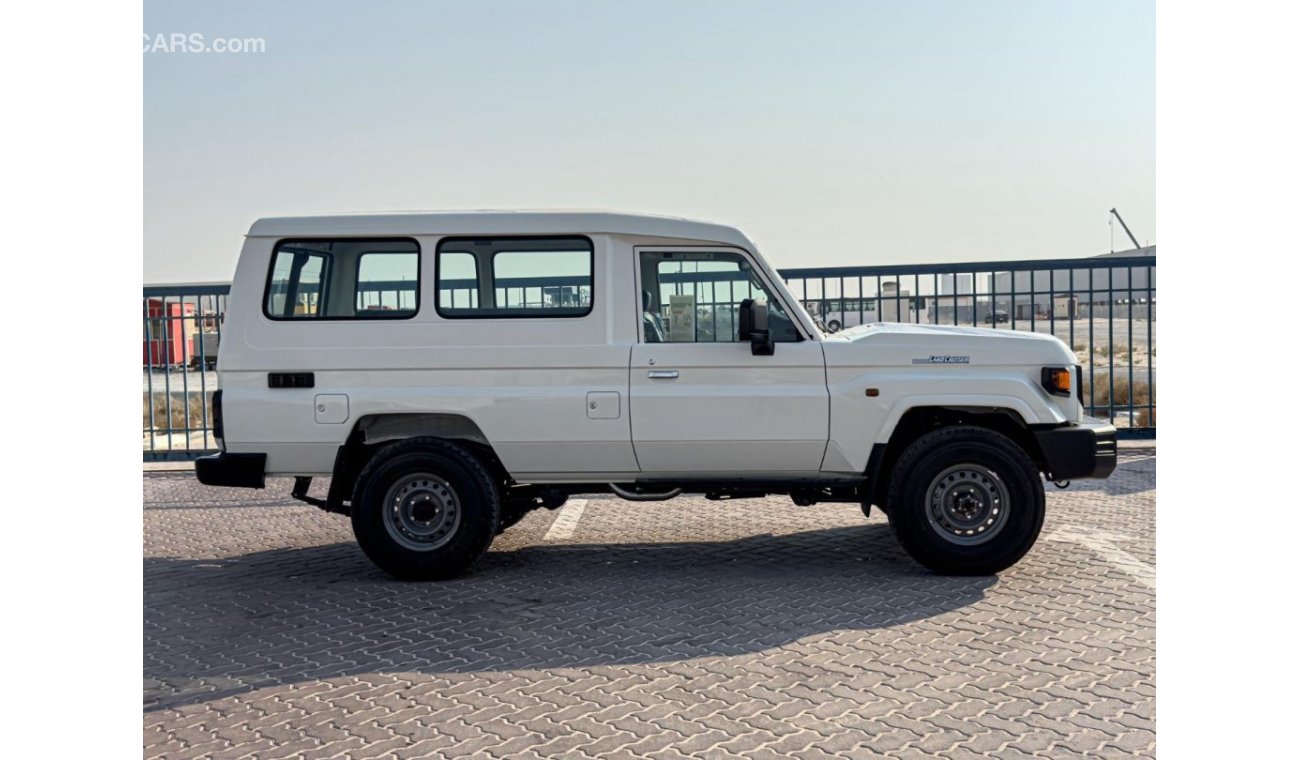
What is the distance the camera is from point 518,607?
23.0ft

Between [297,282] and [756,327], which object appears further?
[297,282]

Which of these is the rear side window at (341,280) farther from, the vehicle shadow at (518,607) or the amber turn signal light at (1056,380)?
the amber turn signal light at (1056,380)

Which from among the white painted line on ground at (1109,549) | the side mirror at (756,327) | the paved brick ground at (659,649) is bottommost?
the paved brick ground at (659,649)

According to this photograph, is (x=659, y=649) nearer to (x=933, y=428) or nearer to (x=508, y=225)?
(x=933, y=428)

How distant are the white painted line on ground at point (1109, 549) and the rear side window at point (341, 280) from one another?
4.75 m

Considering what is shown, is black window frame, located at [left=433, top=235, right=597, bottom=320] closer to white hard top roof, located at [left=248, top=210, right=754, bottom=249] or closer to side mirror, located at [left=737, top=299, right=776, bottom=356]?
white hard top roof, located at [left=248, top=210, right=754, bottom=249]

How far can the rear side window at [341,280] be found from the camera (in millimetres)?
7766

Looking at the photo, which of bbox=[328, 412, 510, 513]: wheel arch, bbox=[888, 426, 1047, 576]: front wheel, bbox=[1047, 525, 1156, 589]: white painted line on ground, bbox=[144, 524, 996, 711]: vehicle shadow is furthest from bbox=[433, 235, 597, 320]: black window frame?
bbox=[1047, 525, 1156, 589]: white painted line on ground

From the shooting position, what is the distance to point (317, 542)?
9.46 m

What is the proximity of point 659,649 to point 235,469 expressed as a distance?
3.20 metres

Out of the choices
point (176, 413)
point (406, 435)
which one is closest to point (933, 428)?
point (406, 435)

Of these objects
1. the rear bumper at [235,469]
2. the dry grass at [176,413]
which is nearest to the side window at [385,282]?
the rear bumper at [235,469]

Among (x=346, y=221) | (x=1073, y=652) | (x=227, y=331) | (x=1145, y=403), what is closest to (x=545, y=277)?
(x=346, y=221)

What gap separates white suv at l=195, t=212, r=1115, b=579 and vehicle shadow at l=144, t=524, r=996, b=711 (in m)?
0.47
